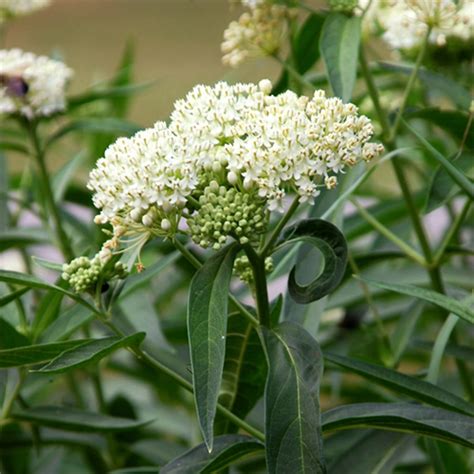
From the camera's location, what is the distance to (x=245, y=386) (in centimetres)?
115

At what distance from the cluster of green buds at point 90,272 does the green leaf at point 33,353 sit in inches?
A: 2.5

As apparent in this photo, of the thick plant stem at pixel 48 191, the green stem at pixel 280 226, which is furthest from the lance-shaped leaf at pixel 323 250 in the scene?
the thick plant stem at pixel 48 191

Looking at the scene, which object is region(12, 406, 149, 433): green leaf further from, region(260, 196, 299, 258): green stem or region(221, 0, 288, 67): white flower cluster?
region(221, 0, 288, 67): white flower cluster

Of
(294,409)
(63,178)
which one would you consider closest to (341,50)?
(294,409)

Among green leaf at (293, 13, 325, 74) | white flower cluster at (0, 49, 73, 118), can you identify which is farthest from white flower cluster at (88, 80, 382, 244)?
white flower cluster at (0, 49, 73, 118)

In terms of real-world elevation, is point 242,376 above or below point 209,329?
below

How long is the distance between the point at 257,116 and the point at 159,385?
1141mm

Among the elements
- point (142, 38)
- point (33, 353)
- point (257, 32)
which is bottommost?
point (142, 38)

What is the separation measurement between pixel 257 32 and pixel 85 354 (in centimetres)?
58

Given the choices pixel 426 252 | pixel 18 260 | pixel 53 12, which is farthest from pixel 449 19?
pixel 53 12

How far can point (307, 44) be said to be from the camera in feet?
4.78

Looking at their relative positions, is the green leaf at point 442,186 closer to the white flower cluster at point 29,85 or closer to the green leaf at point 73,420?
the green leaf at point 73,420

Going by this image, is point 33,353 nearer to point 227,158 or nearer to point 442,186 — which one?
point 227,158

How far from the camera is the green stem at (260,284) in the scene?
38.2 inches
